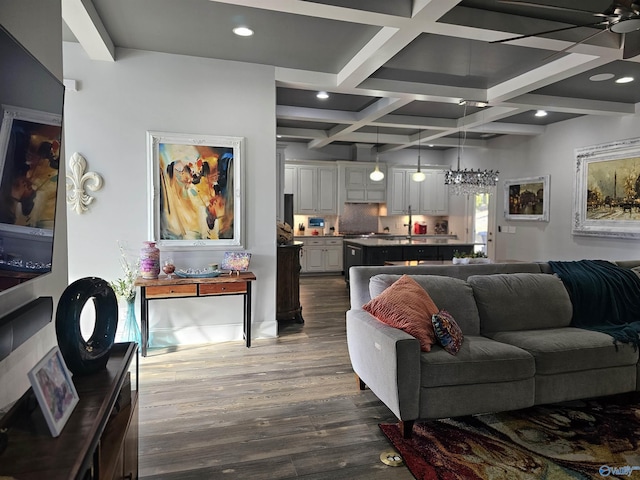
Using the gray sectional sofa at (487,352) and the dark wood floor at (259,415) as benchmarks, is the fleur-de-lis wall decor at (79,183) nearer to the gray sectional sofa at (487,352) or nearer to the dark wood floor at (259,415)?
the dark wood floor at (259,415)

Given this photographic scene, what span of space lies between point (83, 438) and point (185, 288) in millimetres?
2661

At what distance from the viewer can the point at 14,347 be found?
1462 mm

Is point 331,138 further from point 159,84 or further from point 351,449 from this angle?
point 351,449

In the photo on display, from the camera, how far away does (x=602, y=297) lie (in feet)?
11.1

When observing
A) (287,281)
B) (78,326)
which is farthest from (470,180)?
(78,326)

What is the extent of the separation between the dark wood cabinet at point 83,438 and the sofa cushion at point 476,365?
162 cm

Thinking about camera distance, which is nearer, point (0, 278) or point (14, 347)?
point (0, 278)

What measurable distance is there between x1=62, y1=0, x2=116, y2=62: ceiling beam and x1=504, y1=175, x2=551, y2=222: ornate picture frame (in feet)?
22.3

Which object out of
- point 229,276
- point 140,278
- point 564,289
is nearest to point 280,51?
point 229,276

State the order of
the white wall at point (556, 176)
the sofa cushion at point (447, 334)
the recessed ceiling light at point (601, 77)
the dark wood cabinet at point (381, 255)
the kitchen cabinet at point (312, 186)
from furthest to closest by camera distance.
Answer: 1. the kitchen cabinet at point (312, 186)
2. the dark wood cabinet at point (381, 255)
3. the white wall at point (556, 176)
4. the recessed ceiling light at point (601, 77)
5. the sofa cushion at point (447, 334)

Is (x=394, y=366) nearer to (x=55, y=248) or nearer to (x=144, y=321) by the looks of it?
(x=55, y=248)

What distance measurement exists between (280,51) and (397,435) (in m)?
3.48

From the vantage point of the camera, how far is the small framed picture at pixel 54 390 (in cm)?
123

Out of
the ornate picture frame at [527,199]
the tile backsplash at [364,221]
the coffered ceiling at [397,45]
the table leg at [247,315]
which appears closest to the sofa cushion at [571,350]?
the coffered ceiling at [397,45]
